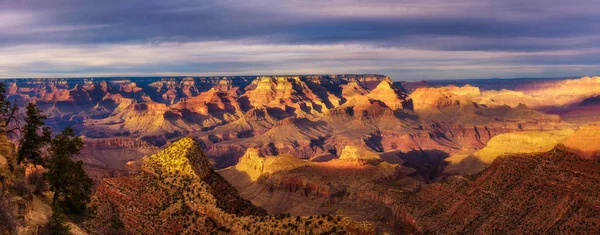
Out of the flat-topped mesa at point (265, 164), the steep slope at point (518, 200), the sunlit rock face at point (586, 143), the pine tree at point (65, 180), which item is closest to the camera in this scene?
the pine tree at point (65, 180)

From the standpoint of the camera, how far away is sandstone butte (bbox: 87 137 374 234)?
34375mm

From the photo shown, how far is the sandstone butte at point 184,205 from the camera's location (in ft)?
113

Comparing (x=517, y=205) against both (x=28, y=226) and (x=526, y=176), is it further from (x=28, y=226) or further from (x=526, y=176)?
(x=28, y=226)

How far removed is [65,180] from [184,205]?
12209 millimetres

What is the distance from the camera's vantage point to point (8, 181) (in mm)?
32406

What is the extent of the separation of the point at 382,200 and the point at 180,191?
68.5 meters

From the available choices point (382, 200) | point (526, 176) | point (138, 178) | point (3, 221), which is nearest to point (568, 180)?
point (526, 176)

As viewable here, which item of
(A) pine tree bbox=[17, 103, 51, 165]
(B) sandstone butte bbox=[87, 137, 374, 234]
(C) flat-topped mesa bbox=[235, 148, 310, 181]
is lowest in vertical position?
(C) flat-topped mesa bbox=[235, 148, 310, 181]

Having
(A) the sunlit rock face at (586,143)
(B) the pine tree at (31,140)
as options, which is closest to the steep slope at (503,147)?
(A) the sunlit rock face at (586,143)

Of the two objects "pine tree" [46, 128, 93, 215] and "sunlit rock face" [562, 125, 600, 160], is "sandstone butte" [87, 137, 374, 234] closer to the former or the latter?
"pine tree" [46, 128, 93, 215]

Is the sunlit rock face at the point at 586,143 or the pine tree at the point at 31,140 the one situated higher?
the pine tree at the point at 31,140

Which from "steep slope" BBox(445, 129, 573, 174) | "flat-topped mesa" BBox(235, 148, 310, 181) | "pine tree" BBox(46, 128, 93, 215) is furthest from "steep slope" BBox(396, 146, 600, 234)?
"steep slope" BBox(445, 129, 573, 174)

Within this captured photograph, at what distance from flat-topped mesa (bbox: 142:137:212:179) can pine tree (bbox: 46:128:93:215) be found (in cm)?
594

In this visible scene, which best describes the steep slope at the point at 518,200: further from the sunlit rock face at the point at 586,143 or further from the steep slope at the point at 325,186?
the steep slope at the point at 325,186
